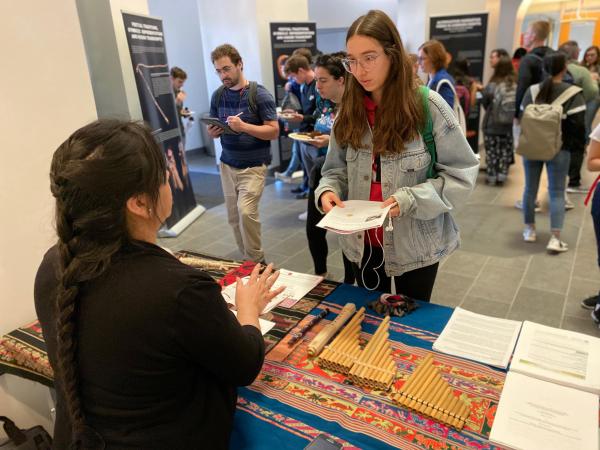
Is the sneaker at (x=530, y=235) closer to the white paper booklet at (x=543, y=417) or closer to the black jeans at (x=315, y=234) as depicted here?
the black jeans at (x=315, y=234)

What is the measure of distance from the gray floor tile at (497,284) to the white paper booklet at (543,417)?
2.14m

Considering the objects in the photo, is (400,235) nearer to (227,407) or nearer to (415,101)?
(415,101)

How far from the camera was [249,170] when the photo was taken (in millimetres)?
3594

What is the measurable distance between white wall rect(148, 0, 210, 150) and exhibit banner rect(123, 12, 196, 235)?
369 cm

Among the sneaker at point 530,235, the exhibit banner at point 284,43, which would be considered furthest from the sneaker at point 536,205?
the exhibit banner at point 284,43

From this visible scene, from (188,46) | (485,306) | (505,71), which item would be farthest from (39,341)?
(188,46)

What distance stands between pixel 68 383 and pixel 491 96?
612 cm

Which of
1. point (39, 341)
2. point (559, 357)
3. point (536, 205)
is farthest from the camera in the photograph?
point (536, 205)

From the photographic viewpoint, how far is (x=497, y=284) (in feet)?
11.8

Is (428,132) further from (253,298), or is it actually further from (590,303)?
(590,303)

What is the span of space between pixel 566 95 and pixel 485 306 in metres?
1.92

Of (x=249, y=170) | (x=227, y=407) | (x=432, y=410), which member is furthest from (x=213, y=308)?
(x=249, y=170)

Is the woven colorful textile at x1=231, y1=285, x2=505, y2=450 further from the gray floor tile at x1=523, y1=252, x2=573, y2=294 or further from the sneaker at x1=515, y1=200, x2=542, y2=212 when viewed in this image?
the sneaker at x1=515, y1=200, x2=542, y2=212

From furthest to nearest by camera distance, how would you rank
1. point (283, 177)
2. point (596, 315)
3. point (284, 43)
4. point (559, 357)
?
point (283, 177) < point (284, 43) < point (596, 315) < point (559, 357)
